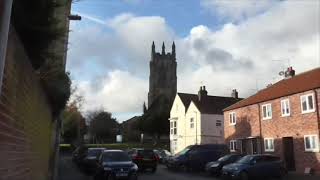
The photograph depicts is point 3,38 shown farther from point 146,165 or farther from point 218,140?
point 218,140

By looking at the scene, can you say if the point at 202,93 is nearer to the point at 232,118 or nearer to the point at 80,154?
the point at 232,118

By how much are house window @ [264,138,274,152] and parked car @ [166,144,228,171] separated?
405 centimetres

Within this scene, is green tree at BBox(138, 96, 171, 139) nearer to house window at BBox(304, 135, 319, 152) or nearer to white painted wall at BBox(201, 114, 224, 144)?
white painted wall at BBox(201, 114, 224, 144)

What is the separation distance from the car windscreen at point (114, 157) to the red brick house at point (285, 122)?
14.5 metres

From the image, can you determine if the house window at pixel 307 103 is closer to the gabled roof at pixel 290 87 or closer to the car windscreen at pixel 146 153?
the gabled roof at pixel 290 87

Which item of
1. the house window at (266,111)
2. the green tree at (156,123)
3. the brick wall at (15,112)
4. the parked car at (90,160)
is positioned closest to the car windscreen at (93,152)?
the parked car at (90,160)

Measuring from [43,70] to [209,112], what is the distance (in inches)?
1991

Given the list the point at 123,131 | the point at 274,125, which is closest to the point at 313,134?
the point at 274,125

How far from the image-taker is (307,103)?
111ft

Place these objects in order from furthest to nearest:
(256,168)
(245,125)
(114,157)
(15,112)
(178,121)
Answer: (178,121)
(245,125)
(256,168)
(114,157)
(15,112)

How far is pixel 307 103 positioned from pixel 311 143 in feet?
9.65

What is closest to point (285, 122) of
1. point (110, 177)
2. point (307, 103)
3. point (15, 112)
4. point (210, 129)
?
point (307, 103)

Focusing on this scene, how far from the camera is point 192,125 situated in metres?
61.5

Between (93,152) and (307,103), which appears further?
(93,152)
